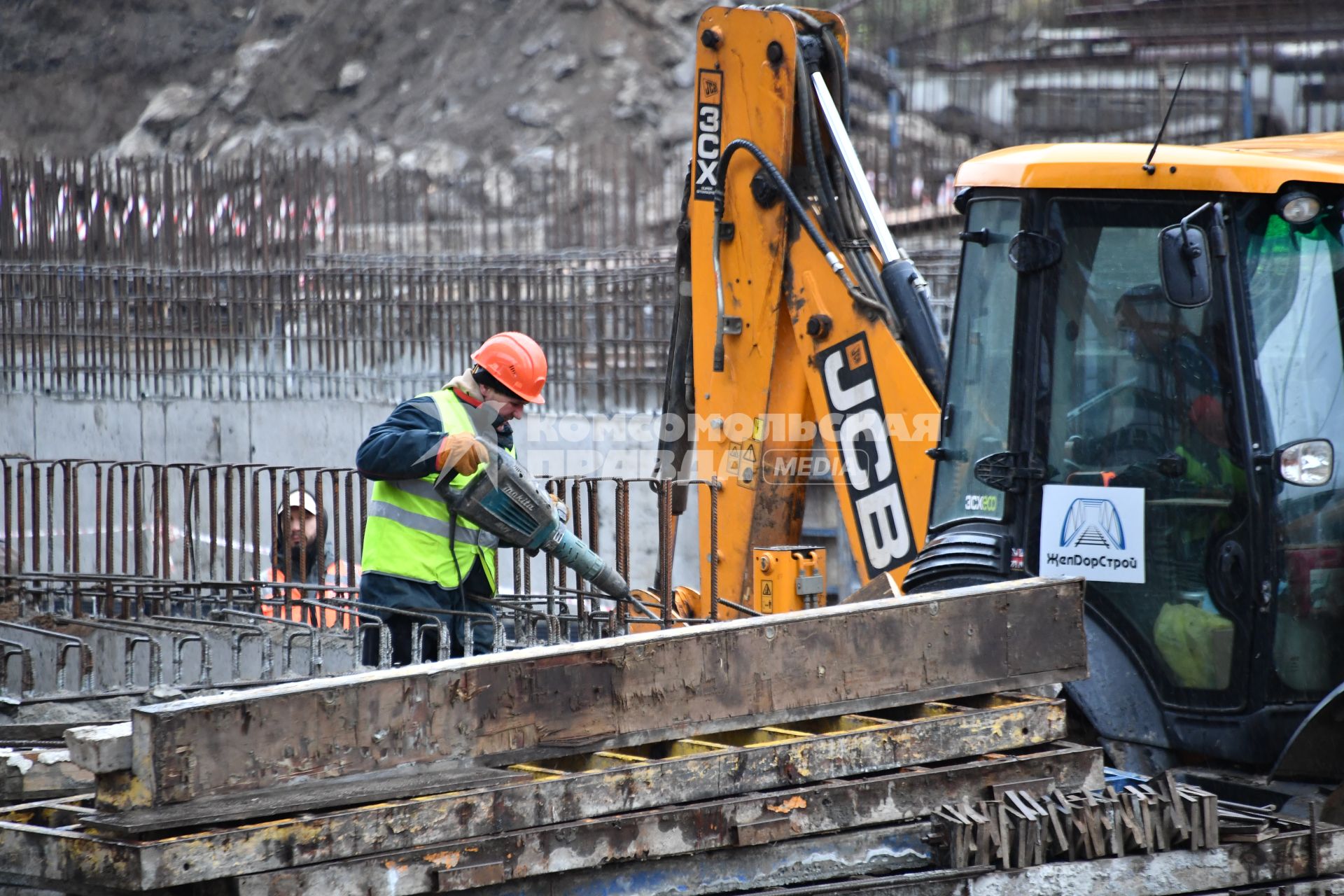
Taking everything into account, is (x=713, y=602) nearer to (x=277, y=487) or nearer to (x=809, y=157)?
(x=809, y=157)

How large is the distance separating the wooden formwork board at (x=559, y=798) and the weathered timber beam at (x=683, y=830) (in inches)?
1.3

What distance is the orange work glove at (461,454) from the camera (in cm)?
542

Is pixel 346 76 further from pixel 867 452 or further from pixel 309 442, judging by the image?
pixel 867 452

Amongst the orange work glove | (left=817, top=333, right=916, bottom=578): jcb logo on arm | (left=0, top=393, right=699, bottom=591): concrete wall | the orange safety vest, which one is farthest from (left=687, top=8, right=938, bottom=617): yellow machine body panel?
(left=0, top=393, right=699, bottom=591): concrete wall

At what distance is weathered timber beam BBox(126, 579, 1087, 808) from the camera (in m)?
3.27

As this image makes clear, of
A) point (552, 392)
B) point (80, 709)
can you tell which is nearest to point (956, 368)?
point (80, 709)

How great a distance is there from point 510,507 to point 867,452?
1611 millimetres

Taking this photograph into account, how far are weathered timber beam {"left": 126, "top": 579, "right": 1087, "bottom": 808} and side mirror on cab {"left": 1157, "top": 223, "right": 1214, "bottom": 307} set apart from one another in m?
0.88

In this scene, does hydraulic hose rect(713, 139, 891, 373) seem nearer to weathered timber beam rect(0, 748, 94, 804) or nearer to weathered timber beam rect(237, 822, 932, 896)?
weathered timber beam rect(237, 822, 932, 896)

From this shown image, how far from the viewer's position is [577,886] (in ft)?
11.5

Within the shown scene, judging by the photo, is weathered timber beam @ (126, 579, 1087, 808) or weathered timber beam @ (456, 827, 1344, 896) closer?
weathered timber beam @ (126, 579, 1087, 808)

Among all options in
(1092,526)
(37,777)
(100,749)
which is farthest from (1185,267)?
(37,777)

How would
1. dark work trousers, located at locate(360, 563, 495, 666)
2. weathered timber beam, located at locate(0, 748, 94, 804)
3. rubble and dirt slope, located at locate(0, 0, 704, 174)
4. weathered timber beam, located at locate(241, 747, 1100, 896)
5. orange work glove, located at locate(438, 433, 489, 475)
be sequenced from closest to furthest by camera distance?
weathered timber beam, located at locate(241, 747, 1100, 896), weathered timber beam, located at locate(0, 748, 94, 804), orange work glove, located at locate(438, 433, 489, 475), dark work trousers, located at locate(360, 563, 495, 666), rubble and dirt slope, located at locate(0, 0, 704, 174)

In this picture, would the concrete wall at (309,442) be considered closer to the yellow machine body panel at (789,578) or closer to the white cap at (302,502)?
the white cap at (302,502)
